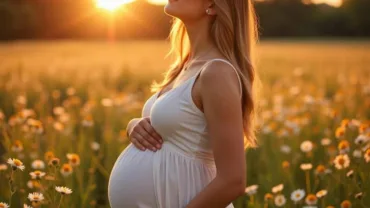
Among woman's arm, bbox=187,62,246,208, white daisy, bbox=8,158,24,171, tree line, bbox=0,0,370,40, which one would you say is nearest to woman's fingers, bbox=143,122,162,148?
woman's arm, bbox=187,62,246,208

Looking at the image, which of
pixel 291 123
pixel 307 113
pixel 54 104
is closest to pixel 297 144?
pixel 291 123

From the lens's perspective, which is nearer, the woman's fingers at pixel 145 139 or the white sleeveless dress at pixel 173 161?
the white sleeveless dress at pixel 173 161

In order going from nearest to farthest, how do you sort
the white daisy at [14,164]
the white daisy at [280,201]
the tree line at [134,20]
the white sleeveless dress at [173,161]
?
the white sleeveless dress at [173,161] < the white daisy at [14,164] < the white daisy at [280,201] < the tree line at [134,20]

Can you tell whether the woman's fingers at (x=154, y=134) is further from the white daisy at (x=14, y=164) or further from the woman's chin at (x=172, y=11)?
the white daisy at (x=14, y=164)

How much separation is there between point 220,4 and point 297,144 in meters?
→ 2.31

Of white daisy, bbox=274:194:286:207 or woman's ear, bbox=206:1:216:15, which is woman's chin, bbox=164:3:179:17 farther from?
white daisy, bbox=274:194:286:207

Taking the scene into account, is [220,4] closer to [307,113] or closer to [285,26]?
[307,113]

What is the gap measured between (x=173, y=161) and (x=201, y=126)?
0.52 feet

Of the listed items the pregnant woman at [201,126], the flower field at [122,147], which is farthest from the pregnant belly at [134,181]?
the flower field at [122,147]

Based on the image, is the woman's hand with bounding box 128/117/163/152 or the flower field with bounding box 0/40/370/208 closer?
the woman's hand with bounding box 128/117/163/152

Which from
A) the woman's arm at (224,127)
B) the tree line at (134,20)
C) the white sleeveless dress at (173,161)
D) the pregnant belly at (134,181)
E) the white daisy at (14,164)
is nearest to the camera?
the woman's arm at (224,127)

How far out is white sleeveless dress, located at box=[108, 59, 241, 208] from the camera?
5.87 ft

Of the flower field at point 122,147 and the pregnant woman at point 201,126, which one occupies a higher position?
the pregnant woman at point 201,126

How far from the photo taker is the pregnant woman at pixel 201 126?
1.68 meters
